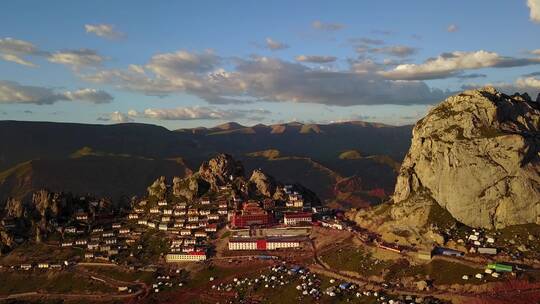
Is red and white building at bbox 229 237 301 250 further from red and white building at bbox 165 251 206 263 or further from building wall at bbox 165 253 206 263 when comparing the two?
building wall at bbox 165 253 206 263

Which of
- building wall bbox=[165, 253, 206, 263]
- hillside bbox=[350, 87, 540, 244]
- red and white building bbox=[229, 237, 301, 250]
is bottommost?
building wall bbox=[165, 253, 206, 263]

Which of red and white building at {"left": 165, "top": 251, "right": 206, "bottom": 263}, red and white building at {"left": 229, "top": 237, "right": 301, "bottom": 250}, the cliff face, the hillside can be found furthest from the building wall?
the cliff face

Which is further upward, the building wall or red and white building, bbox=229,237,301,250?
red and white building, bbox=229,237,301,250

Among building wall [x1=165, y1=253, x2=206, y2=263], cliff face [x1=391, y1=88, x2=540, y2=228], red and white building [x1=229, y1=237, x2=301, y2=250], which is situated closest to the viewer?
cliff face [x1=391, y1=88, x2=540, y2=228]

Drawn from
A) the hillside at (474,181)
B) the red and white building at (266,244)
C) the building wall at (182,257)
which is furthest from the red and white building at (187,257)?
the hillside at (474,181)

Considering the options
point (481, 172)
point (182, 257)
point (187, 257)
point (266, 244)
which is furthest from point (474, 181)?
point (182, 257)

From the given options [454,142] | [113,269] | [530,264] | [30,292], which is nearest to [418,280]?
[530,264]

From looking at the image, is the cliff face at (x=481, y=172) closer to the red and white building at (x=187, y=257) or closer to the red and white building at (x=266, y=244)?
the red and white building at (x=266, y=244)

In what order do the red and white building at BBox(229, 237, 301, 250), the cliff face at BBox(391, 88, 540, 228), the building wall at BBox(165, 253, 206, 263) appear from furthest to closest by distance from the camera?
the red and white building at BBox(229, 237, 301, 250) → the building wall at BBox(165, 253, 206, 263) → the cliff face at BBox(391, 88, 540, 228)

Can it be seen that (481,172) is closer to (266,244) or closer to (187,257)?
(266,244)
